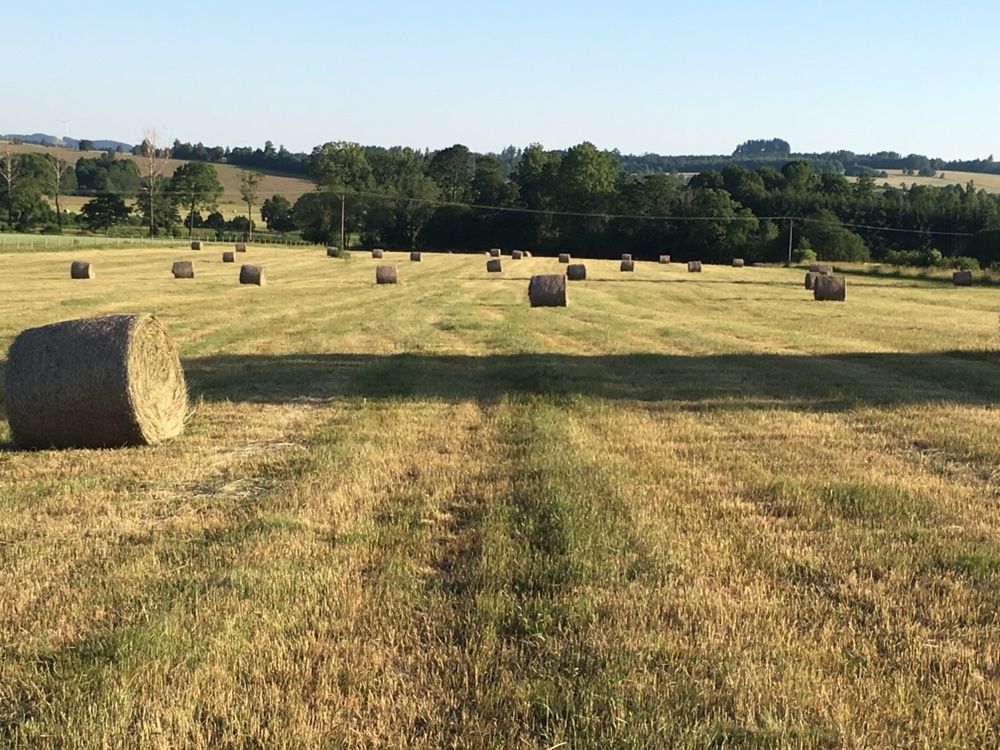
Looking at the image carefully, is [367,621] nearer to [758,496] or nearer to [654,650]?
[654,650]

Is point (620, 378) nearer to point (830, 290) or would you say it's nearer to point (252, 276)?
point (830, 290)

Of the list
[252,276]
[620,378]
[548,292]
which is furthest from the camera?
[252,276]

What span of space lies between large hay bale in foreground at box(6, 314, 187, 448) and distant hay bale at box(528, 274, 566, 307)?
20.9 meters

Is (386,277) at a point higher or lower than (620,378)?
higher

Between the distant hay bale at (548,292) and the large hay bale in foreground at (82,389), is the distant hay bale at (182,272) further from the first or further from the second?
the large hay bale in foreground at (82,389)

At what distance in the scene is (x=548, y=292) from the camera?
30.2m

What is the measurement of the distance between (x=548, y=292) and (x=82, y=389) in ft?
71.0

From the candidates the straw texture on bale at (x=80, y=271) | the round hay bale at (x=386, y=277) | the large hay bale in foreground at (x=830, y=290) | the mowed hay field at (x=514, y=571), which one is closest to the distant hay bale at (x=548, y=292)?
the large hay bale in foreground at (x=830, y=290)

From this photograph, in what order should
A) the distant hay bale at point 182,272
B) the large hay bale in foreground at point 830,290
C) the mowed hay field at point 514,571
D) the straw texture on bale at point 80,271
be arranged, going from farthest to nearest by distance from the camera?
1. the distant hay bale at point 182,272
2. the straw texture on bale at point 80,271
3. the large hay bale in foreground at point 830,290
4. the mowed hay field at point 514,571

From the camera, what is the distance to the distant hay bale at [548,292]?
99.4ft

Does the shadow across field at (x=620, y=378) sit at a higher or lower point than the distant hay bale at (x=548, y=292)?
lower

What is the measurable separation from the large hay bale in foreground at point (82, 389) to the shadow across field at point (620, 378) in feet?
8.94

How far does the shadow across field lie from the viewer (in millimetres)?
13156

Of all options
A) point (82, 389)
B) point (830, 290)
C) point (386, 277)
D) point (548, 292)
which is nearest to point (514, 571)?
point (82, 389)
